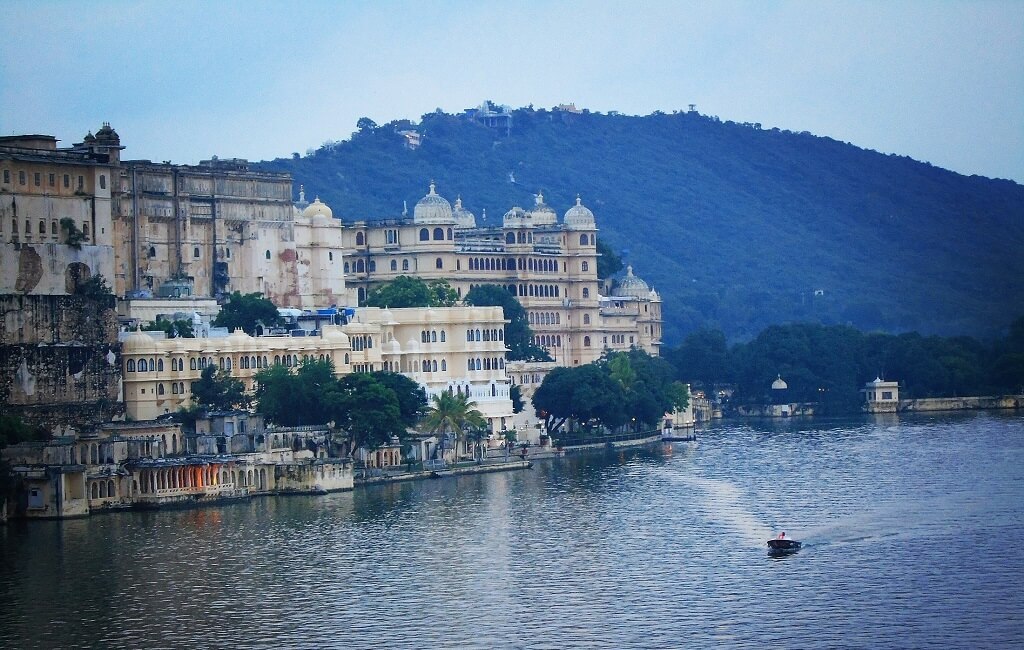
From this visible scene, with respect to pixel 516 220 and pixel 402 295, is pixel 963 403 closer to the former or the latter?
pixel 516 220

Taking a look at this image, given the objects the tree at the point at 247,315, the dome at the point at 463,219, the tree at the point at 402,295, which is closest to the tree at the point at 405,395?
the tree at the point at 247,315

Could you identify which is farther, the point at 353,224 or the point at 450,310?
the point at 353,224

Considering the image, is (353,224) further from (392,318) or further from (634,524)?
(634,524)

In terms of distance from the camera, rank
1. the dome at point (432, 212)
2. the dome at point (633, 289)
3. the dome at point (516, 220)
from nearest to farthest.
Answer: the dome at point (432, 212) → the dome at point (516, 220) → the dome at point (633, 289)

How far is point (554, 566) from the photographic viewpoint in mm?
72750

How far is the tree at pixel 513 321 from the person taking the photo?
132 metres

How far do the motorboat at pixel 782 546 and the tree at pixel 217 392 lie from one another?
30.9m

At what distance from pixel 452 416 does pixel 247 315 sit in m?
10.9

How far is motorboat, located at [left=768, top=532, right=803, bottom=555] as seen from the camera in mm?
74062

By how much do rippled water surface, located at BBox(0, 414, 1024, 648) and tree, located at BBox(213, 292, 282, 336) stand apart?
14046mm

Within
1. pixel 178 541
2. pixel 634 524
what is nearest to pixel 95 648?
pixel 178 541

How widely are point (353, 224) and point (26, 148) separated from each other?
43946mm

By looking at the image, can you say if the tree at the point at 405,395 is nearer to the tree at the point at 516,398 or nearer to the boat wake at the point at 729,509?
the boat wake at the point at 729,509

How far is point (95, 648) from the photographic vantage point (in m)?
61.0
